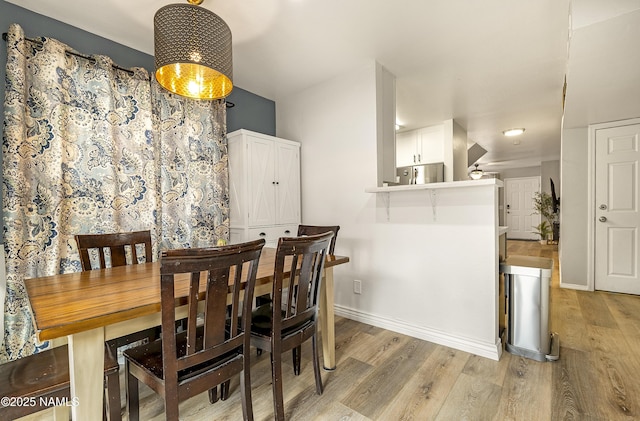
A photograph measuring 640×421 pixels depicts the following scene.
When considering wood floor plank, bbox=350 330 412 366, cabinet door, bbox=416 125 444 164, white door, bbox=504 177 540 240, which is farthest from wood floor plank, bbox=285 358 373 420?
white door, bbox=504 177 540 240

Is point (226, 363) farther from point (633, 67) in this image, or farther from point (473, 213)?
point (633, 67)

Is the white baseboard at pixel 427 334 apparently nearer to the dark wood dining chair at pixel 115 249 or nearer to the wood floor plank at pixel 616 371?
the wood floor plank at pixel 616 371

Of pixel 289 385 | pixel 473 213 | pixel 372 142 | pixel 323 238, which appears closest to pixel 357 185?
pixel 372 142

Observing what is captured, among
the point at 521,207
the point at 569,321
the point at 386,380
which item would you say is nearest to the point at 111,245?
the point at 386,380

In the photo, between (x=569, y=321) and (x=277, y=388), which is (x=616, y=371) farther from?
(x=277, y=388)

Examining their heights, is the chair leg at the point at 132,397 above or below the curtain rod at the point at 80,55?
below

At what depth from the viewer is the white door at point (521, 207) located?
868 centimetres

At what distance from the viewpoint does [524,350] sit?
2.14m

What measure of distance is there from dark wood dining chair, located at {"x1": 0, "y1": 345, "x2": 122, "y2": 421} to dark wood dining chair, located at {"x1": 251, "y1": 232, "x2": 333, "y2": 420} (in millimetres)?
632

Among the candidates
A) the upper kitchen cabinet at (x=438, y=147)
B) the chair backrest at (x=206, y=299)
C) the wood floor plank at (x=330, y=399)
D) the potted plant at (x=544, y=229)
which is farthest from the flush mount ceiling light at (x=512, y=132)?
the chair backrest at (x=206, y=299)

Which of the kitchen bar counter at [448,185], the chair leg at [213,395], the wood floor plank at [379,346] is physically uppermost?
the kitchen bar counter at [448,185]

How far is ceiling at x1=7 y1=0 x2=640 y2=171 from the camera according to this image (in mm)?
1962

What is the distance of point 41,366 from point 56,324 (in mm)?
579

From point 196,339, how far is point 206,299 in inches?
9.0
